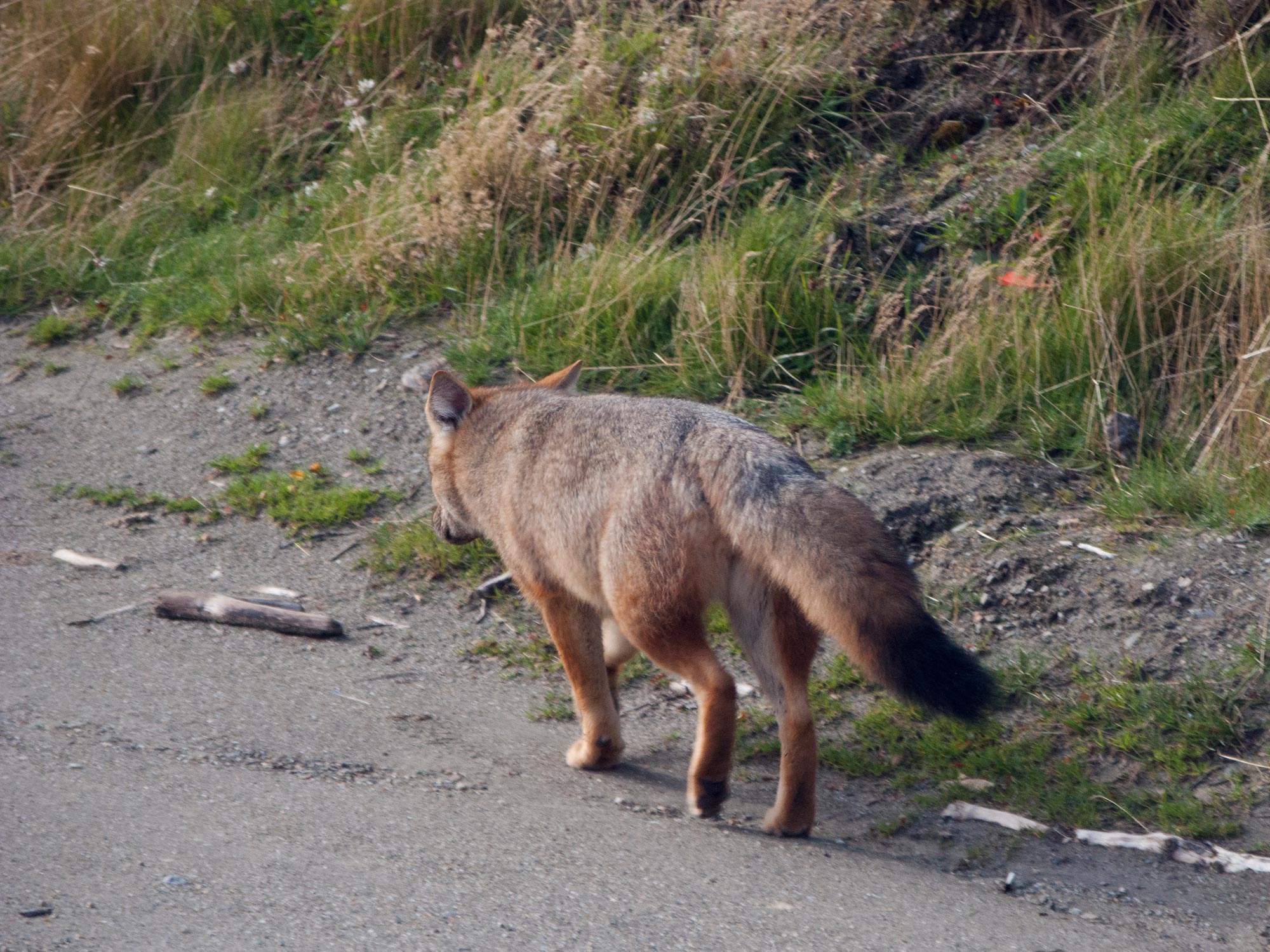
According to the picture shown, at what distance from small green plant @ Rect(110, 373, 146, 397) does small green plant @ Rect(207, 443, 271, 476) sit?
1164 mm

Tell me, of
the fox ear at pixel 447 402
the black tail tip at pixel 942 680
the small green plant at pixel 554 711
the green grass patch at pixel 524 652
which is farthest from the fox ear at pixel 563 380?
the black tail tip at pixel 942 680

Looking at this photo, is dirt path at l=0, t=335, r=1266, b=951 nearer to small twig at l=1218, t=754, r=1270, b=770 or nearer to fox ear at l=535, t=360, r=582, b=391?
small twig at l=1218, t=754, r=1270, b=770

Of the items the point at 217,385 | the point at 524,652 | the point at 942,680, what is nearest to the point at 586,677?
the point at 524,652

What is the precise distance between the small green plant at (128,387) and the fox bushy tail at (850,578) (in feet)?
17.6

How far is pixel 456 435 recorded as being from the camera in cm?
554

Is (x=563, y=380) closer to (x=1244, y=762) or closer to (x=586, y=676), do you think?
(x=586, y=676)

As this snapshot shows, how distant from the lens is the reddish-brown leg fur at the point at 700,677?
421 centimetres

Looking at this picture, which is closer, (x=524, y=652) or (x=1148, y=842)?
(x=1148, y=842)

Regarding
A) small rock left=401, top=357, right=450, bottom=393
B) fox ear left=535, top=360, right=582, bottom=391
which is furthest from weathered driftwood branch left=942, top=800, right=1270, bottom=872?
small rock left=401, top=357, right=450, bottom=393

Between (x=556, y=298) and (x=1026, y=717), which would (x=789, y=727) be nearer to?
(x=1026, y=717)

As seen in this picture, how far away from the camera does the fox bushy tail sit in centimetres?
376

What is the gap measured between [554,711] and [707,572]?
141 cm

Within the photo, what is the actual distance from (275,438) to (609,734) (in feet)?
12.0

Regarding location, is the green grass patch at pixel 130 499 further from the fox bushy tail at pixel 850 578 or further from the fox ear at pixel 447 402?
the fox bushy tail at pixel 850 578
